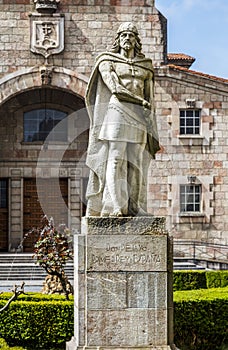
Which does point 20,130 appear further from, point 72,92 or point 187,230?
point 187,230

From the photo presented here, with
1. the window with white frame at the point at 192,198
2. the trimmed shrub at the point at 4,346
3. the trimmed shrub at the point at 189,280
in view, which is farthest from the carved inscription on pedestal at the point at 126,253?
the window with white frame at the point at 192,198

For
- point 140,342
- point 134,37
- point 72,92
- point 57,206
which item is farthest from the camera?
point 57,206

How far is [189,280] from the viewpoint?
67.7ft

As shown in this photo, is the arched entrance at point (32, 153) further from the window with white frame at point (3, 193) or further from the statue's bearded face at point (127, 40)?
the statue's bearded face at point (127, 40)

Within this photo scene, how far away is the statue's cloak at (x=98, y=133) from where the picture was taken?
31.4ft

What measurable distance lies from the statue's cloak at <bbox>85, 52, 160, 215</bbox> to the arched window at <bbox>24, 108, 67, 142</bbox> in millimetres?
19734

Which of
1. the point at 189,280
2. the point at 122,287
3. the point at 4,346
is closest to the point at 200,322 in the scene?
the point at 4,346

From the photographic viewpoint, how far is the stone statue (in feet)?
31.1

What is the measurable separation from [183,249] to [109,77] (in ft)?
60.0

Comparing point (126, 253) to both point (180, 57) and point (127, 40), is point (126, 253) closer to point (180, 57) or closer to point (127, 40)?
point (127, 40)

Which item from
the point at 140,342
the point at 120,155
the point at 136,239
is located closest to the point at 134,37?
the point at 120,155

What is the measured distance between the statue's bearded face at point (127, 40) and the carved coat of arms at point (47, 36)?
685 inches

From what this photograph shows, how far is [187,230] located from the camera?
2762 centimetres

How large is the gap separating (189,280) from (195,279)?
0.54 feet
